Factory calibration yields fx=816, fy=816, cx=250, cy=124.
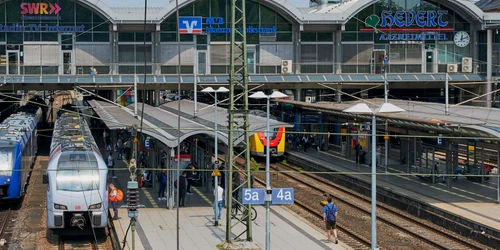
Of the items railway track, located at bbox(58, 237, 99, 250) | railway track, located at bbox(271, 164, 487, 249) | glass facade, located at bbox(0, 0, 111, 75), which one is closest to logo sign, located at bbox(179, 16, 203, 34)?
glass facade, located at bbox(0, 0, 111, 75)

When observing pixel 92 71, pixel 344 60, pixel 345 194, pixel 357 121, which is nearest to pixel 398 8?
pixel 344 60

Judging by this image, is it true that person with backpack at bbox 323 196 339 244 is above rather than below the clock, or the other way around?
below

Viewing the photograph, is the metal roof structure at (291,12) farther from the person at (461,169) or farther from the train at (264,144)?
the person at (461,169)

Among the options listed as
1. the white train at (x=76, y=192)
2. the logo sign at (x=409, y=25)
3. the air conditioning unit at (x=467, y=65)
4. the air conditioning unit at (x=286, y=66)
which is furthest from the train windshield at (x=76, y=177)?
the air conditioning unit at (x=467, y=65)

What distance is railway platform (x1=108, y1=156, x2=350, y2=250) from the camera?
77.3ft

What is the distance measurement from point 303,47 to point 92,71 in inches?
583

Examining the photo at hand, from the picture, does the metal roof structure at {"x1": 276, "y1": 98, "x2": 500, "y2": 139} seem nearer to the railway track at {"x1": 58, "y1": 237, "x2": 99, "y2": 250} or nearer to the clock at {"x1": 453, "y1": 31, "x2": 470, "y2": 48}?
the railway track at {"x1": 58, "y1": 237, "x2": 99, "y2": 250}

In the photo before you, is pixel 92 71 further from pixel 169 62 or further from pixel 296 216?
pixel 296 216

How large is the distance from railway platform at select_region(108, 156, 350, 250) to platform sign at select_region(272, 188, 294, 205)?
287 centimetres

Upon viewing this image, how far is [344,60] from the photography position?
190ft

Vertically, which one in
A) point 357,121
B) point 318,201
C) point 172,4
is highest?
point 172,4

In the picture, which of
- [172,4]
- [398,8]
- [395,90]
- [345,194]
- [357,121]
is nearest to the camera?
[345,194]

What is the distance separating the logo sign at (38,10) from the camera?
176 ft

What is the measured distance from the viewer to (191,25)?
179ft
